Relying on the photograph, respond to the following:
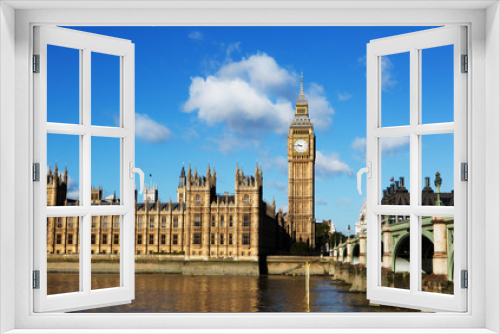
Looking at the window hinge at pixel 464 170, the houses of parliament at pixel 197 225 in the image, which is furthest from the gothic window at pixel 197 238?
the window hinge at pixel 464 170

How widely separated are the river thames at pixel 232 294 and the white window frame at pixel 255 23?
26229 millimetres

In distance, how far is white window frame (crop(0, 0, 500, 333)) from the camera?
1.70m

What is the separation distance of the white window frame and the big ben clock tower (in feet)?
157

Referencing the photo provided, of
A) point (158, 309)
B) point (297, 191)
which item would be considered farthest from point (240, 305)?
point (297, 191)

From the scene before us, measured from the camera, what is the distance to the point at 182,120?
45969 millimetres

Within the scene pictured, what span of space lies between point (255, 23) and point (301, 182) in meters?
48.6

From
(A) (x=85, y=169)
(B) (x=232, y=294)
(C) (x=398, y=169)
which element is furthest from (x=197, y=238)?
(A) (x=85, y=169)

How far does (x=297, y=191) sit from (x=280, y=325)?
48.3 m

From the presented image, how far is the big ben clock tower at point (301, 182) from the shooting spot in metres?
49.5

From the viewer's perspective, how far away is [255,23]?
178 cm

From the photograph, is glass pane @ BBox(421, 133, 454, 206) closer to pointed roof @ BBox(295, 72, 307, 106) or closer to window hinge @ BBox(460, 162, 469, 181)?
window hinge @ BBox(460, 162, 469, 181)

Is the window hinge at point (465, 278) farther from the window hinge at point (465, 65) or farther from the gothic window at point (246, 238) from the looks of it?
the gothic window at point (246, 238)

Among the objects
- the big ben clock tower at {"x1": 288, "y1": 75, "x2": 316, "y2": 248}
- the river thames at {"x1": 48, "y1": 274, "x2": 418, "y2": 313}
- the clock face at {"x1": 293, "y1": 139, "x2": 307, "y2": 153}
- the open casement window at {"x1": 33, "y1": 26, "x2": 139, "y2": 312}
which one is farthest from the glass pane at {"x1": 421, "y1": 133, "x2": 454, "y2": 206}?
the clock face at {"x1": 293, "y1": 139, "x2": 307, "y2": 153}

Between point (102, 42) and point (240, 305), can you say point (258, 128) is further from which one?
point (102, 42)
